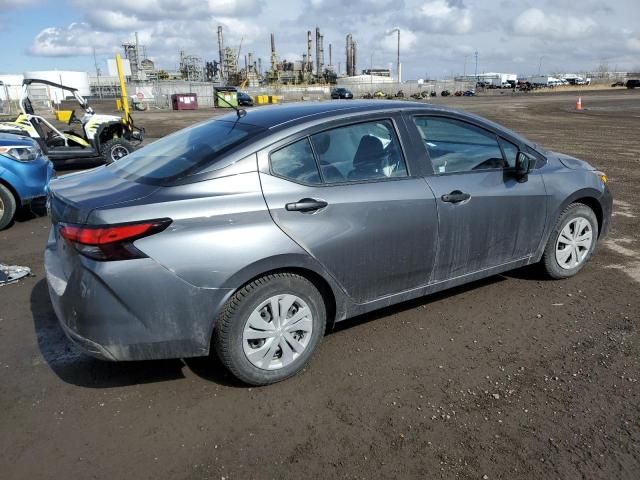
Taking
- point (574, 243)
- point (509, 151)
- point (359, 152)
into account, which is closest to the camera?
point (359, 152)

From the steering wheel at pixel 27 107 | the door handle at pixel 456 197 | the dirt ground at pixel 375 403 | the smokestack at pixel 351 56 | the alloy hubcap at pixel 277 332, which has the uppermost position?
the smokestack at pixel 351 56

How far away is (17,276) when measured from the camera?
4840 mm

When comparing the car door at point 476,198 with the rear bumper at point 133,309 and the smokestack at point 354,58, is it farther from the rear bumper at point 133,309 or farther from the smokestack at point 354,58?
the smokestack at point 354,58

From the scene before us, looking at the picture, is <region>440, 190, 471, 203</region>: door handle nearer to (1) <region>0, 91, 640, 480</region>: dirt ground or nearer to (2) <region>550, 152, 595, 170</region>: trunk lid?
(1) <region>0, 91, 640, 480</region>: dirt ground

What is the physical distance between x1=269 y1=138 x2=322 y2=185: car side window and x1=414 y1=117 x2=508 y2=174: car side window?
3.05 ft

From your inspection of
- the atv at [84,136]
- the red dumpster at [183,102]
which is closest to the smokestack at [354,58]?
the red dumpster at [183,102]

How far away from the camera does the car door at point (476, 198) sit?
143 inches

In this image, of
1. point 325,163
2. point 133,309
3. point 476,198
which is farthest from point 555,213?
point 133,309

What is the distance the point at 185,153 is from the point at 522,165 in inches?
98.4

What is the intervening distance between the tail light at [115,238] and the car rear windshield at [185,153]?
1.26 ft

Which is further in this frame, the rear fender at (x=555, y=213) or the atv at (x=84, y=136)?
the atv at (x=84, y=136)

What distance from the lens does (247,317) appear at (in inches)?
115

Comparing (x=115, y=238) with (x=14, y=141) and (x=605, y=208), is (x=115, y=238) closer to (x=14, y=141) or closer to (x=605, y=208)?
(x=605, y=208)

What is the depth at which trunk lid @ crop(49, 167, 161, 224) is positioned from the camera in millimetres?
2754
